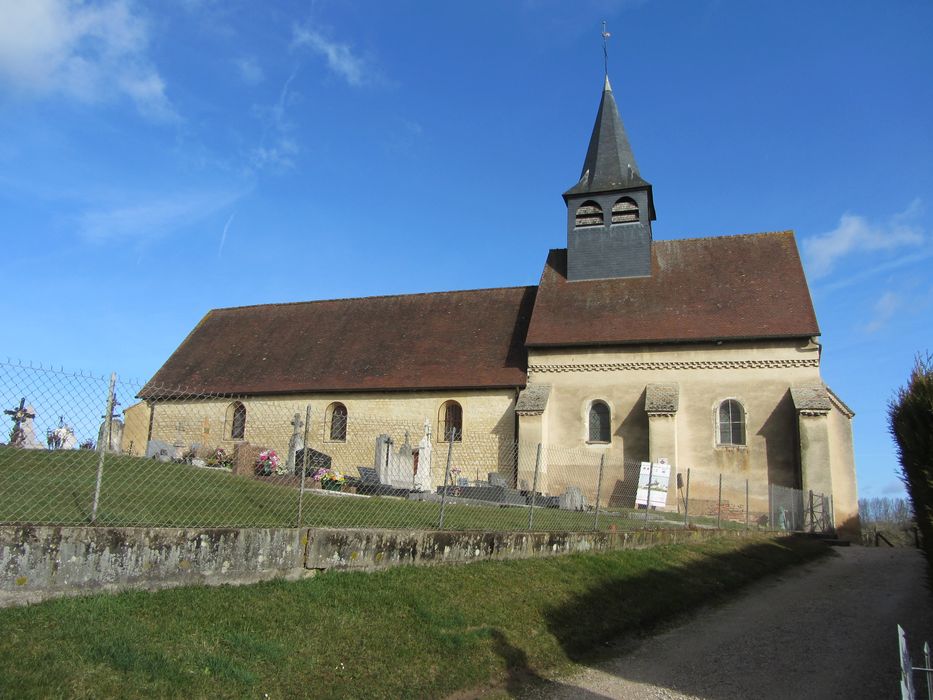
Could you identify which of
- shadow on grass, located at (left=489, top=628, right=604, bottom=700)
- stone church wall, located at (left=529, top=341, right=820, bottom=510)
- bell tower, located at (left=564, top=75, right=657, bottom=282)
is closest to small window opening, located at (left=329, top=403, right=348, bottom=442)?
stone church wall, located at (left=529, top=341, right=820, bottom=510)

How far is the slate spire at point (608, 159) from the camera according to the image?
27391mm

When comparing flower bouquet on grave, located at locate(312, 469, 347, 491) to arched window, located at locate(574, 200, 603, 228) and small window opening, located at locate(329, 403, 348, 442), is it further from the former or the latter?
arched window, located at locate(574, 200, 603, 228)

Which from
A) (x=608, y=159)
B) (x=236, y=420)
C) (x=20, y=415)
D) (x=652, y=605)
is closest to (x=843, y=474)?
(x=608, y=159)

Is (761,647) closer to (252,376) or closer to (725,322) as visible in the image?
(725,322)

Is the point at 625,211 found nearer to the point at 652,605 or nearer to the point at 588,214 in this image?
the point at 588,214

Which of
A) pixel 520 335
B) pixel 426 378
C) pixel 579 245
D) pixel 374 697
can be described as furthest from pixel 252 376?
pixel 374 697

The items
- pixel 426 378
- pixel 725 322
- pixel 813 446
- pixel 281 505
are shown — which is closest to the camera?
pixel 281 505

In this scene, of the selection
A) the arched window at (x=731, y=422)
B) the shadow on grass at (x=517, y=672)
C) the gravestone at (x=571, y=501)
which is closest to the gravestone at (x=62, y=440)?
Result: the shadow on grass at (x=517, y=672)

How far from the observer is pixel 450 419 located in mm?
25156

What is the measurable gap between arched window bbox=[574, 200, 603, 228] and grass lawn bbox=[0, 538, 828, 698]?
1973 centimetres

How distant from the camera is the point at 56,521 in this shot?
6141 millimetres

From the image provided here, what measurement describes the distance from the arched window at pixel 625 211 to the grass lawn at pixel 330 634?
64.5ft

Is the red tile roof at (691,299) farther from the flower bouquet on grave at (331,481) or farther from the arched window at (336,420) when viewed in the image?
the flower bouquet on grave at (331,481)

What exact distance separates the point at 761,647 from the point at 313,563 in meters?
5.00
